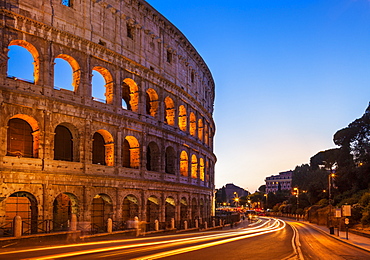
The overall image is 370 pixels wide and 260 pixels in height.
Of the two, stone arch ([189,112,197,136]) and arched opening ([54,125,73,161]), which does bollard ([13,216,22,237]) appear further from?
stone arch ([189,112,197,136])

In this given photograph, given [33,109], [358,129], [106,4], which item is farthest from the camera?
[358,129]

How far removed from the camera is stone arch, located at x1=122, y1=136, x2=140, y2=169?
3781cm

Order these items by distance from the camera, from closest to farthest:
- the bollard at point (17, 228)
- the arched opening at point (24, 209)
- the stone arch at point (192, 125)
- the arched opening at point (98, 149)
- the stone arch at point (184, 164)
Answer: the bollard at point (17, 228) < the arched opening at point (24, 209) < the arched opening at point (98, 149) < the stone arch at point (184, 164) < the stone arch at point (192, 125)

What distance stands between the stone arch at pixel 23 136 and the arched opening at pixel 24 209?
9.63 ft

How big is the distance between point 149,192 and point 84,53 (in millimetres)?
14382

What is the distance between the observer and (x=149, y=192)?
126 ft

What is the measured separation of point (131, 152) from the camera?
3828 cm

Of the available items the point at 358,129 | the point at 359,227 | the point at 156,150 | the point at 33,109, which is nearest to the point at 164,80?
the point at 156,150

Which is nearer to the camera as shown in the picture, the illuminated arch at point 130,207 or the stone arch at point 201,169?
the illuminated arch at point 130,207

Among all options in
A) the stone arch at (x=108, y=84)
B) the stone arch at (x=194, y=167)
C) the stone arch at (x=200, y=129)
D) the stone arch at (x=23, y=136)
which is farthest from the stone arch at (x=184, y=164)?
the stone arch at (x=23, y=136)

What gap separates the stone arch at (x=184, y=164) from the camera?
47.3 meters

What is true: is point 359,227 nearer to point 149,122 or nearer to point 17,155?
point 149,122

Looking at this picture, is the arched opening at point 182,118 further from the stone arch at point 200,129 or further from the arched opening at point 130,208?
the arched opening at point 130,208

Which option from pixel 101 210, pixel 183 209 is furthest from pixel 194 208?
pixel 101 210
